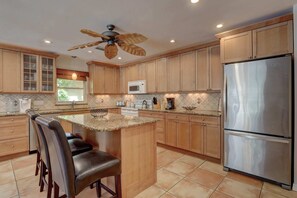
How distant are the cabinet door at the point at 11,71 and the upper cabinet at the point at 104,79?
1902mm

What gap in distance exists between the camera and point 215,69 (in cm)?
343

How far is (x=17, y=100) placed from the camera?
3.98m

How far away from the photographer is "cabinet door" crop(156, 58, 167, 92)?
440 cm

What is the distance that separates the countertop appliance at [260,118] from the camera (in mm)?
2215

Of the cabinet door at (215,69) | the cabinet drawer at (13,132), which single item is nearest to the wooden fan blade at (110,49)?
the cabinet door at (215,69)

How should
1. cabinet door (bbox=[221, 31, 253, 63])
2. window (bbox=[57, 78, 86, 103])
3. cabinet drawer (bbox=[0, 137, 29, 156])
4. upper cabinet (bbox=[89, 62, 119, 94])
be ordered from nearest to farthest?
cabinet door (bbox=[221, 31, 253, 63]) → cabinet drawer (bbox=[0, 137, 29, 156]) → window (bbox=[57, 78, 86, 103]) → upper cabinet (bbox=[89, 62, 119, 94])

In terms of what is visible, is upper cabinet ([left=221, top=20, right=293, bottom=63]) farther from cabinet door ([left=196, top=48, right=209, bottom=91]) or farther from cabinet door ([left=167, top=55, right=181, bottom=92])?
cabinet door ([left=167, top=55, right=181, bottom=92])

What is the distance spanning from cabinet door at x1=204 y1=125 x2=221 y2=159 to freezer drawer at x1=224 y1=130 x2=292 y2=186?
26cm

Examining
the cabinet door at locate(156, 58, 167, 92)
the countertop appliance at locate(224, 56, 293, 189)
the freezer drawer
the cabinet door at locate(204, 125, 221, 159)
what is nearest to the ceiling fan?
the countertop appliance at locate(224, 56, 293, 189)

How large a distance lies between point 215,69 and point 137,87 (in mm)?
2463

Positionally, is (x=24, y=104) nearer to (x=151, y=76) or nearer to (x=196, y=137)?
(x=151, y=76)

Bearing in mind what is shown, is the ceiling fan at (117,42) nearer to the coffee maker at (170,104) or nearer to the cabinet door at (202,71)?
the cabinet door at (202,71)

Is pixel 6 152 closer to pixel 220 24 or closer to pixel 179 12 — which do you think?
pixel 179 12

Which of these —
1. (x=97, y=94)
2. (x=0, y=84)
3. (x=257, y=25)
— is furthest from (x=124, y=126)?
(x=97, y=94)
